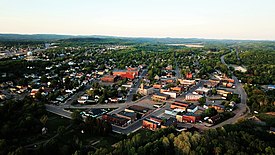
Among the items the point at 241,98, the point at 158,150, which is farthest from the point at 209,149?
the point at 241,98

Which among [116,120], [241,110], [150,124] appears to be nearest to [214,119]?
[241,110]

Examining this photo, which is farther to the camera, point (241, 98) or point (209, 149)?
point (241, 98)

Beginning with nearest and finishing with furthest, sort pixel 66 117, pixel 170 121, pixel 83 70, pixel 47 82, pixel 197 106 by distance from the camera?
pixel 170 121, pixel 66 117, pixel 197 106, pixel 47 82, pixel 83 70

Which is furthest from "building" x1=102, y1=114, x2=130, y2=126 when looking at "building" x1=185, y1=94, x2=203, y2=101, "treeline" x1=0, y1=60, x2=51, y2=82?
"treeline" x1=0, y1=60, x2=51, y2=82

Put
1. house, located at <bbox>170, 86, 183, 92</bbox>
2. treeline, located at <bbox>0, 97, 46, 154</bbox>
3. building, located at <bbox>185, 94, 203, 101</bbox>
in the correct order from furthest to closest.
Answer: house, located at <bbox>170, 86, 183, 92</bbox>, building, located at <bbox>185, 94, 203, 101</bbox>, treeline, located at <bbox>0, 97, 46, 154</bbox>

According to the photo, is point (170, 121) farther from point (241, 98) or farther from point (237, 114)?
point (241, 98)

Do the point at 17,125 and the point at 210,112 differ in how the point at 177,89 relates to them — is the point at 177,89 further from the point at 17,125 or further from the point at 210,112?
the point at 17,125

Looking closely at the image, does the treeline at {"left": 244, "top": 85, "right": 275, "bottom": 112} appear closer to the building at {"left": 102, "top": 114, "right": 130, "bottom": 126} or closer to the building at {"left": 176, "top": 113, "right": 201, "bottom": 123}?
the building at {"left": 176, "top": 113, "right": 201, "bottom": 123}

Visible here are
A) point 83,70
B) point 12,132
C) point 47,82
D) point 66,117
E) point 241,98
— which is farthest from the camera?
point 83,70

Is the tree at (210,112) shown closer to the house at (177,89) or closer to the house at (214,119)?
the house at (214,119)
